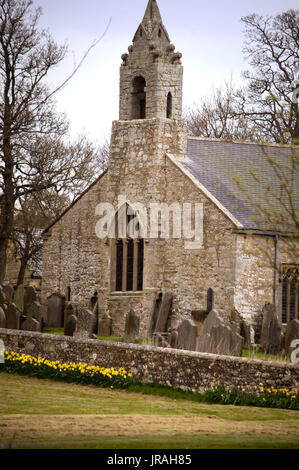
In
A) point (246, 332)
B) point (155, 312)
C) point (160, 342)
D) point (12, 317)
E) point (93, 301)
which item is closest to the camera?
point (160, 342)

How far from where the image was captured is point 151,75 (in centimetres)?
2939

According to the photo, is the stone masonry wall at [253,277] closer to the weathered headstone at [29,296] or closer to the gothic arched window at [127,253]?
the gothic arched window at [127,253]

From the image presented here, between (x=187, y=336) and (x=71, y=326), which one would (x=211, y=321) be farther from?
(x=71, y=326)

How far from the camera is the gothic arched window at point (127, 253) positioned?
96.2 ft

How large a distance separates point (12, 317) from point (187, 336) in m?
5.63

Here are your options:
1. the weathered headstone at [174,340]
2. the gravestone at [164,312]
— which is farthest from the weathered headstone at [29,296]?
the weathered headstone at [174,340]

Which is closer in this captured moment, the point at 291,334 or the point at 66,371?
the point at 66,371

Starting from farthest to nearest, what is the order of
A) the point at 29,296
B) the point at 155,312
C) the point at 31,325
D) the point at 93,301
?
the point at 93,301 < the point at 155,312 < the point at 29,296 < the point at 31,325

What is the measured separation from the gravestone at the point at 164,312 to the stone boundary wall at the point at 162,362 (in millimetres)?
5068

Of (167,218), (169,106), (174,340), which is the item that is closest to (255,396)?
(174,340)

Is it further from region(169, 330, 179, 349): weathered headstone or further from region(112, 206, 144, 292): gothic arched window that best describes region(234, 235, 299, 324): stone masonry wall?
region(169, 330, 179, 349): weathered headstone

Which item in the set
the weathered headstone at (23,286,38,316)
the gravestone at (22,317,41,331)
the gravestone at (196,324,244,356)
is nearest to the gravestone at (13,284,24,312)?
the weathered headstone at (23,286,38,316)

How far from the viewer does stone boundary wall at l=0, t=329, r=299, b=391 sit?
17.1 m

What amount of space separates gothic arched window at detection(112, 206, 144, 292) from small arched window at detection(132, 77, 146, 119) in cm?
341
